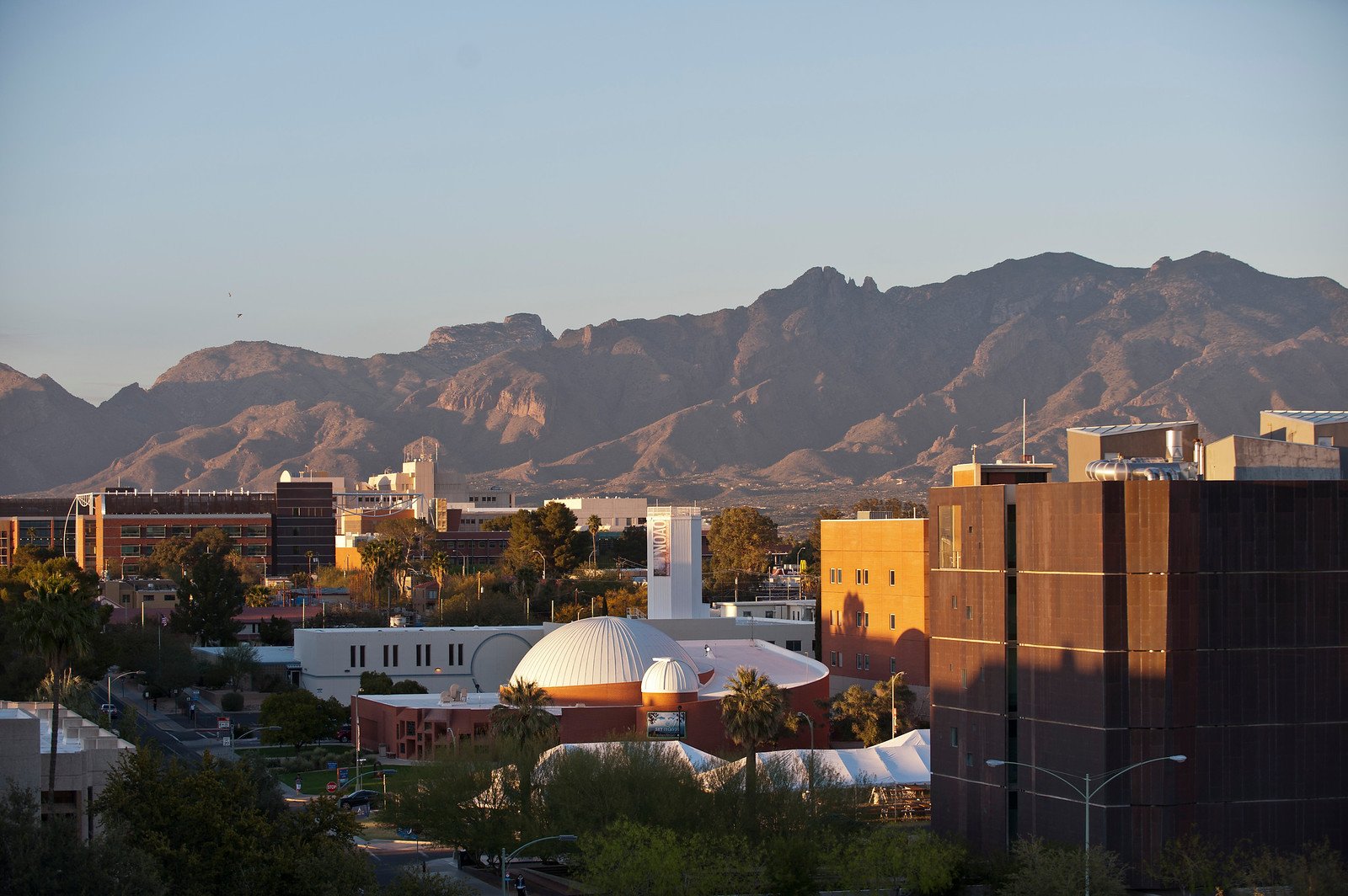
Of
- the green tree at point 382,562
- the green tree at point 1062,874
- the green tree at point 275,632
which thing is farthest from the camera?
the green tree at point 382,562

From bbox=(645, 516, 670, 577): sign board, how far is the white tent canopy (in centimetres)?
4829

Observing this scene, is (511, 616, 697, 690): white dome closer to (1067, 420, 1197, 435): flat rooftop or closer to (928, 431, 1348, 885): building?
(1067, 420, 1197, 435): flat rooftop

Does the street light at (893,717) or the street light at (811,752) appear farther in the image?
the street light at (893,717)

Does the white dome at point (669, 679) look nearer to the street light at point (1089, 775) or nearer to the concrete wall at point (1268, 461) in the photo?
the street light at point (1089, 775)

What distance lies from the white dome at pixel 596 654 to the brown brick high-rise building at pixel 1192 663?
41174 millimetres

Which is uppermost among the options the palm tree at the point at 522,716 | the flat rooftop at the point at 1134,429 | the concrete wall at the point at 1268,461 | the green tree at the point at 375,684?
the flat rooftop at the point at 1134,429

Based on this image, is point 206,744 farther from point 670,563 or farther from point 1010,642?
point 1010,642

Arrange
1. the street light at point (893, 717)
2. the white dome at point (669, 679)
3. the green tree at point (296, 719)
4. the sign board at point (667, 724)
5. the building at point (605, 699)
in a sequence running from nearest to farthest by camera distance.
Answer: the street light at point (893, 717), the sign board at point (667, 724), the building at point (605, 699), the white dome at point (669, 679), the green tree at point (296, 719)

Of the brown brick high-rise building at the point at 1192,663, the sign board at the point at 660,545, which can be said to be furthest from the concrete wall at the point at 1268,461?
the sign board at the point at 660,545

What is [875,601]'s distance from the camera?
12275 cm

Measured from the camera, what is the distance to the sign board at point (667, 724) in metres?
102

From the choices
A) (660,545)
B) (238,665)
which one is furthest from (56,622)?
(660,545)

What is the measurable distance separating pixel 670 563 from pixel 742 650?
63.5ft

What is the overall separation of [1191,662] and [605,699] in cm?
4540
